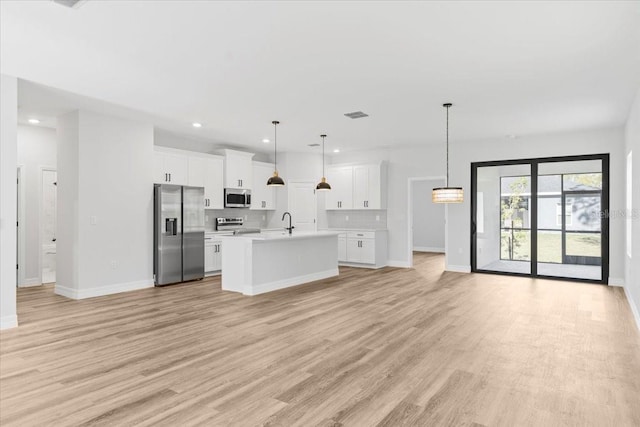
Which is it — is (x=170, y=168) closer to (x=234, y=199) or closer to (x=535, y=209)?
(x=234, y=199)

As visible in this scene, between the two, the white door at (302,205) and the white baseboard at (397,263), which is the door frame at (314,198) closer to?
the white door at (302,205)

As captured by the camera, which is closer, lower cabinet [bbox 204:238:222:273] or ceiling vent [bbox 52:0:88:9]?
ceiling vent [bbox 52:0:88:9]

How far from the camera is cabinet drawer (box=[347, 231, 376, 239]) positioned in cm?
900

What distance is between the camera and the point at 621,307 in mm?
5246

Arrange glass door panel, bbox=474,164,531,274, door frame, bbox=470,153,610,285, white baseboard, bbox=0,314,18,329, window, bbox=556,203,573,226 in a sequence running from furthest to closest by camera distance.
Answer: glass door panel, bbox=474,164,531,274 → window, bbox=556,203,573,226 → door frame, bbox=470,153,610,285 → white baseboard, bbox=0,314,18,329

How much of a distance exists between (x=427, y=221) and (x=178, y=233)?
8660 mm

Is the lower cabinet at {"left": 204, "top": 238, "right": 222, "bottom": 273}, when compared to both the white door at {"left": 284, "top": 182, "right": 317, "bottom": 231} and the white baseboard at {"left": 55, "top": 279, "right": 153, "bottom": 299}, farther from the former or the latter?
the white door at {"left": 284, "top": 182, "right": 317, "bottom": 231}

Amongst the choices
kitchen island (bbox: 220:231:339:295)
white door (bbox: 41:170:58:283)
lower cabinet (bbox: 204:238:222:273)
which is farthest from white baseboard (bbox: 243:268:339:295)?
white door (bbox: 41:170:58:283)

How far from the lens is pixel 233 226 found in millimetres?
8711

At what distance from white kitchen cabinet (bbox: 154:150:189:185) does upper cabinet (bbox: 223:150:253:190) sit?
3.31 ft

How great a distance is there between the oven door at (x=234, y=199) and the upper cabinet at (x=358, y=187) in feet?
7.70

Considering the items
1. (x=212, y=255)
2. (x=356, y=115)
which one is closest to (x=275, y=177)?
(x=356, y=115)

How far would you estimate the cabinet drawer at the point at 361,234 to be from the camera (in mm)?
9000

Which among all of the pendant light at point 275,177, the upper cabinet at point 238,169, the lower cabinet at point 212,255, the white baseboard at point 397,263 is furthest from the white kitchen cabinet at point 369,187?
the lower cabinet at point 212,255
